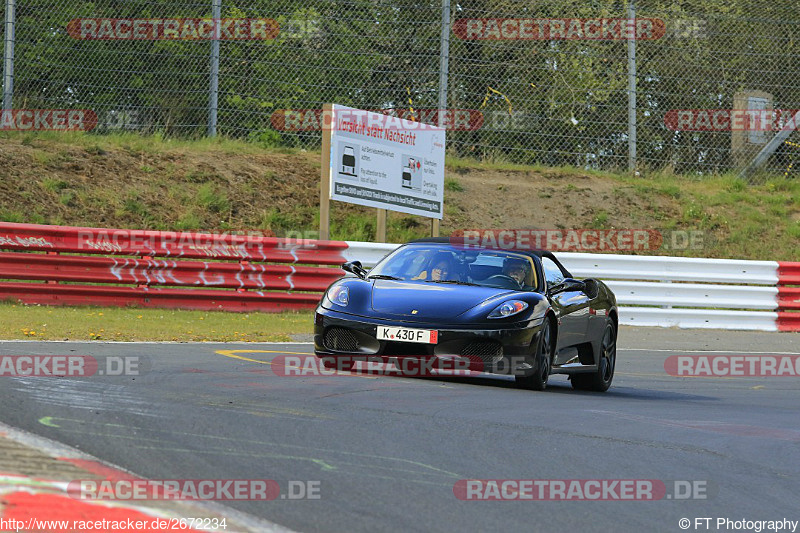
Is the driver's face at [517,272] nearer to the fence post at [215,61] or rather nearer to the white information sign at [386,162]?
the white information sign at [386,162]

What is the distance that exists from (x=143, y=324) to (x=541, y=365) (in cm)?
567

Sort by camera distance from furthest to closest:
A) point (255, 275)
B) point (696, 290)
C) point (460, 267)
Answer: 1. point (696, 290)
2. point (255, 275)
3. point (460, 267)

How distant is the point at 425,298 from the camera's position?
9008 mm

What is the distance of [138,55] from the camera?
2019 cm

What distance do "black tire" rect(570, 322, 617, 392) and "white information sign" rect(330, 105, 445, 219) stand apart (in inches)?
301

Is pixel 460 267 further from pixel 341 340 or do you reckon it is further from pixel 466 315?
pixel 341 340

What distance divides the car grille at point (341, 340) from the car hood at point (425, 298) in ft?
0.88

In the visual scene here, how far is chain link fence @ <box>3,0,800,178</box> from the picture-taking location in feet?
65.6

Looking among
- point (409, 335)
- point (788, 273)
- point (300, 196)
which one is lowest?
point (409, 335)

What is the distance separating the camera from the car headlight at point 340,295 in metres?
9.09

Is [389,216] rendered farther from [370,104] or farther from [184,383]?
[184,383]
